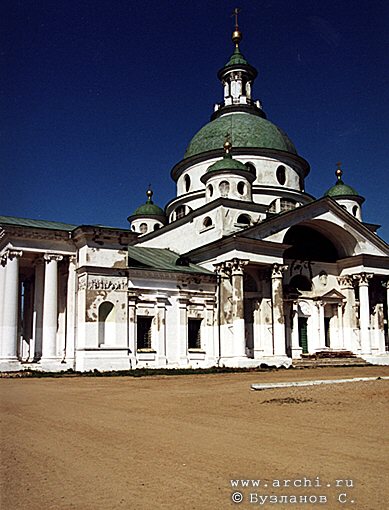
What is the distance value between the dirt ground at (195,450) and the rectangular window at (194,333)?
19.3m

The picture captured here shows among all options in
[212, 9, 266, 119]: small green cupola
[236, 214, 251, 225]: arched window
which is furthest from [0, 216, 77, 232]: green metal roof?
[212, 9, 266, 119]: small green cupola

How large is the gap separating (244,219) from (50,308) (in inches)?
568

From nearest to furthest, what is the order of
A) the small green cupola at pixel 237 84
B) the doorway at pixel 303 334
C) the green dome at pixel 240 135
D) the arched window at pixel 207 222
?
the arched window at pixel 207 222, the doorway at pixel 303 334, the green dome at pixel 240 135, the small green cupola at pixel 237 84

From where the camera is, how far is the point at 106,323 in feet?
105

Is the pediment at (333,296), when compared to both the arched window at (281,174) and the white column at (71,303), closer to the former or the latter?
the arched window at (281,174)

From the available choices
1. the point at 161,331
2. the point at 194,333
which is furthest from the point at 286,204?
the point at 161,331

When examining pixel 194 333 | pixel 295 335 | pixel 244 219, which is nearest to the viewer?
pixel 194 333

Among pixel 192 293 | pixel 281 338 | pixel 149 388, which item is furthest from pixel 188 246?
pixel 149 388

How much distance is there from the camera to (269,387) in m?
18.4

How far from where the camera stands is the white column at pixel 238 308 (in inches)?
1371

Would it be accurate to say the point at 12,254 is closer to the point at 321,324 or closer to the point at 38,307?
the point at 38,307

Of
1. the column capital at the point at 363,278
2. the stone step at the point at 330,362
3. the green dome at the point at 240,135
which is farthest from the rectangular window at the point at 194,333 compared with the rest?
the green dome at the point at 240,135

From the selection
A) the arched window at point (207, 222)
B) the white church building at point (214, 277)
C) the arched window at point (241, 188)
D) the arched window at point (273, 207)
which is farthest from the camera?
the arched window at point (273, 207)

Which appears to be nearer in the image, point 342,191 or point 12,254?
point 12,254
